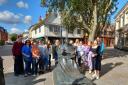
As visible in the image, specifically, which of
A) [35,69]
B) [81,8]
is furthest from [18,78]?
[81,8]

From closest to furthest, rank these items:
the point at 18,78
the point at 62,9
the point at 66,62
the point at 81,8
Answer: the point at 66,62
the point at 18,78
the point at 81,8
the point at 62,9

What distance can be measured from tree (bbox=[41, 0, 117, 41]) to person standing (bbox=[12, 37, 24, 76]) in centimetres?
917

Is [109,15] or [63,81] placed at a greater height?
[109,15]

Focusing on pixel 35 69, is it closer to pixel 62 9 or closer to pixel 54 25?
pixel 62 9

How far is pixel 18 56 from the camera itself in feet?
41.4

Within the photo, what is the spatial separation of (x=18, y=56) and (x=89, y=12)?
41.8 ft

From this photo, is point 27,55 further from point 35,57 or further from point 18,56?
point 18,56

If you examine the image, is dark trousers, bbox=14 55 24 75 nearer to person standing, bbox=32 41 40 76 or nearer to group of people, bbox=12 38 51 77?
group of people, bbox=12 38 51 77

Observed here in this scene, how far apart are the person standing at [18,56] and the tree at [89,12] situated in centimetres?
917

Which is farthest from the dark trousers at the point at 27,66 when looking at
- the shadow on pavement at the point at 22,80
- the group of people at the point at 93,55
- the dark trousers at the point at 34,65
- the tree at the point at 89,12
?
the tree at the point at 89,12

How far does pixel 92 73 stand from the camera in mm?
13141

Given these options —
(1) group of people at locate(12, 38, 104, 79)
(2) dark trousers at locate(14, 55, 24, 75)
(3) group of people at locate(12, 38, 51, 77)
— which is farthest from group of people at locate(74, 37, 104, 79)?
(2) dark trousers at locate(14, 55, 24, 75)

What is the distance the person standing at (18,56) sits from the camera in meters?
12.5

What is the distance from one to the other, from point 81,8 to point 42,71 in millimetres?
11318
